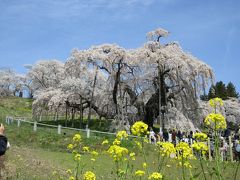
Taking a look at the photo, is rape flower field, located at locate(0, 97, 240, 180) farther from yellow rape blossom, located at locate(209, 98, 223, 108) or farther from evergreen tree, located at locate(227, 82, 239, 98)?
evergreen tree, located at locate(227, 82, 239, 98)

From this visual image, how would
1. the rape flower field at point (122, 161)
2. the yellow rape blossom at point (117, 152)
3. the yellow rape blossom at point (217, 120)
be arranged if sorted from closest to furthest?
the yellow rape blossom at point (217, 120) < the rape flower field at point (122, 161) < the yellow rape blossom at point (117, 152)

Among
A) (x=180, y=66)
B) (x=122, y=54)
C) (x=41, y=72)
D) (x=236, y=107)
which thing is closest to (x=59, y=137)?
(x=122, y=54)

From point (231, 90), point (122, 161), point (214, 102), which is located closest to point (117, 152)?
point (122, 161)

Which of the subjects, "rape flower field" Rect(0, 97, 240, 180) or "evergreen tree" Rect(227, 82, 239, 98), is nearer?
"rape flower field" Rect(0, 97, 240, 180)

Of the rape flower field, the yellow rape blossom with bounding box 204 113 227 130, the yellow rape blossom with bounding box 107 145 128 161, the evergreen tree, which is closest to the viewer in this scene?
the yellow rape blossom with bounding box 204 113 227 130

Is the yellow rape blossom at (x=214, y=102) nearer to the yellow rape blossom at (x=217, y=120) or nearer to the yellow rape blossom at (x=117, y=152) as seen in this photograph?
the yellow rape blossom at (x=217, y=120)

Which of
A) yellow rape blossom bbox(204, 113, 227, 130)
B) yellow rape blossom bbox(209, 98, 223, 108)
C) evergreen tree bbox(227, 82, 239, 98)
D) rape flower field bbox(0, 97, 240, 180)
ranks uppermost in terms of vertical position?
evergreen tree bbox(227, 82, 239, 98)

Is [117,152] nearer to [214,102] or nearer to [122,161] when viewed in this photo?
[122,161]

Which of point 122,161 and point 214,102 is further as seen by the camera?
point 122,161

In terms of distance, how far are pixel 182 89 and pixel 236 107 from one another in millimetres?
18447

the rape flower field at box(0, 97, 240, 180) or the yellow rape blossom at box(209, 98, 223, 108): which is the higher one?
the yellow rape blossom at box(209, 98, 223, 108)

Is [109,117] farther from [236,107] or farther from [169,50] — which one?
[236,107]

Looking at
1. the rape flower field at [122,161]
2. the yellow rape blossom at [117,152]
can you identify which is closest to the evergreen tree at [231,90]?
the rape flower field at [122,161]

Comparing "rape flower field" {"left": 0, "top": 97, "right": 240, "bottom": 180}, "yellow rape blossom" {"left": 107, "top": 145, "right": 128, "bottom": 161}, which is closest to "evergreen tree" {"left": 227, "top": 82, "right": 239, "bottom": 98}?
"rape flower field" {"left": 0, "top": 97, "right": 240, "bottom": 180}
